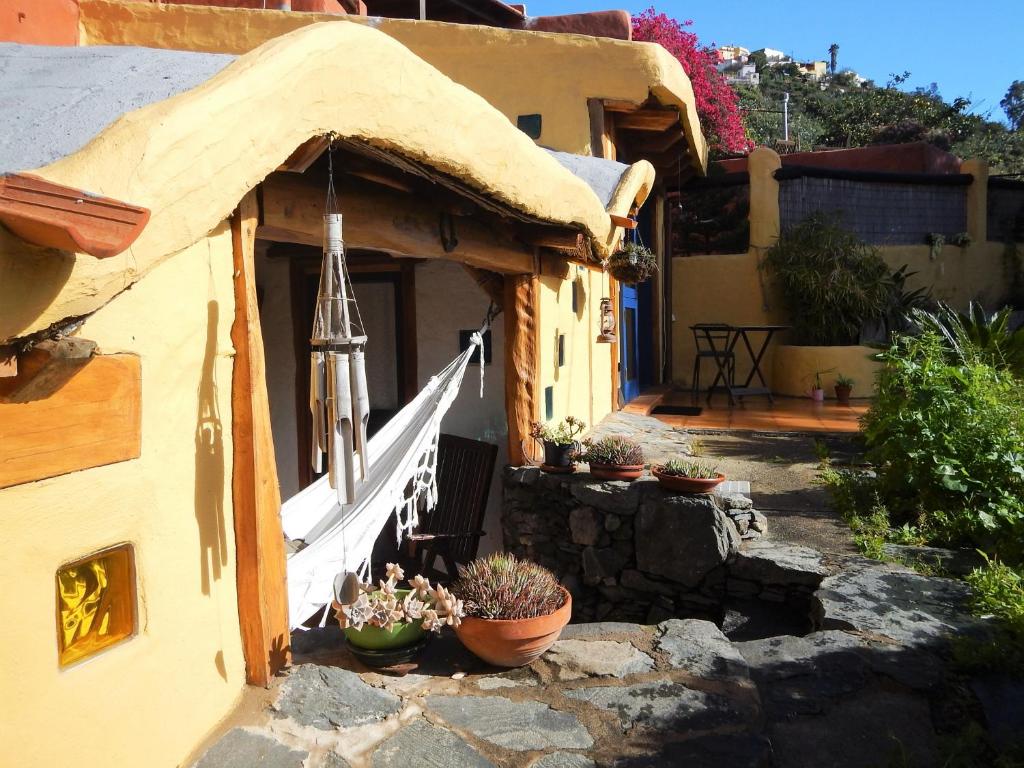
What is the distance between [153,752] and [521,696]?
1.21 m

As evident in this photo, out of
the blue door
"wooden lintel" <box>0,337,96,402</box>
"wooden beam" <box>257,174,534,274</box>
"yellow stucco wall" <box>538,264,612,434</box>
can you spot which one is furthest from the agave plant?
"wooden lintel" <box>0,337,96,402</box>

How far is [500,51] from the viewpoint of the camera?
6578 mm

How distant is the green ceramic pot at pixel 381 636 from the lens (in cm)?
286

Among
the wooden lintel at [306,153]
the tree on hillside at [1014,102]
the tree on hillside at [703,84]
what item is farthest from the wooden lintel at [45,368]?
the tree on hillside at [1014,102]

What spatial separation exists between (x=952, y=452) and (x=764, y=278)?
634 cm

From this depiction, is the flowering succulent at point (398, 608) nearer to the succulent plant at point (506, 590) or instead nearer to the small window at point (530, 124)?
the succulent plant at point (506, 590)

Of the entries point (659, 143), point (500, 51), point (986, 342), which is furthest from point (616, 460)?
point (659, 143)

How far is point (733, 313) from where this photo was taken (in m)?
10.6

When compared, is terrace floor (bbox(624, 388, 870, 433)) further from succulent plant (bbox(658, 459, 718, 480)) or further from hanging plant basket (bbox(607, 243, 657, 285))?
succulent plant (bbox(658, 459, 718, 480))

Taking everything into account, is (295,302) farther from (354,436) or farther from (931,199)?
(931,199)

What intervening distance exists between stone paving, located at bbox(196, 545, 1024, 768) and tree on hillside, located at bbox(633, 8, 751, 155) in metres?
9.63

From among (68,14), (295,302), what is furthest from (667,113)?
(68,14)

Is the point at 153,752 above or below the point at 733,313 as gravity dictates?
below

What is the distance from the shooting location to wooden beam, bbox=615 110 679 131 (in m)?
7.11
